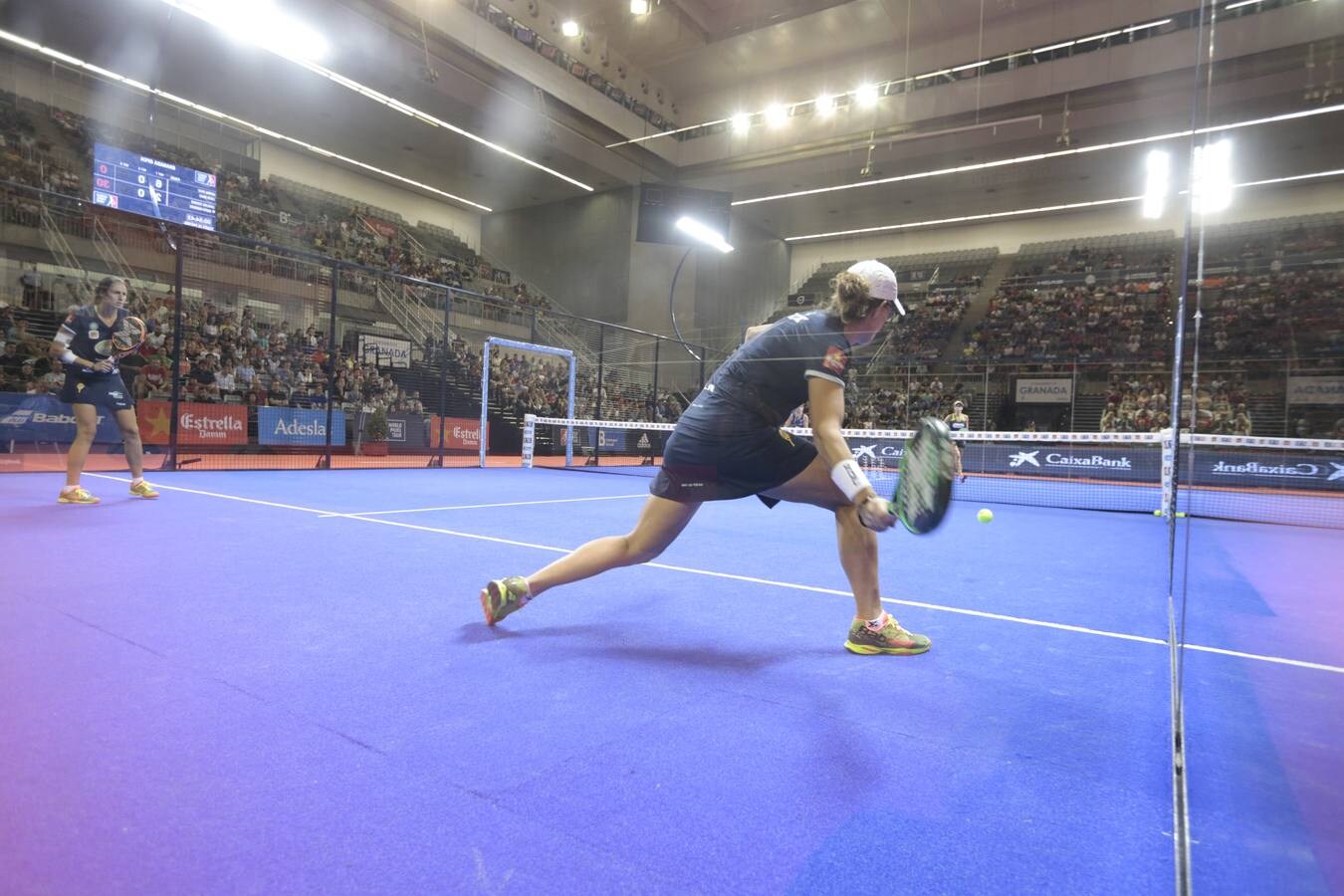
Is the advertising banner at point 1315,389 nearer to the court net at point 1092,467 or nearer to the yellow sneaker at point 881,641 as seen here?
the court net at point 1092,467

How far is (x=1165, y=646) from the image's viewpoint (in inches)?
111

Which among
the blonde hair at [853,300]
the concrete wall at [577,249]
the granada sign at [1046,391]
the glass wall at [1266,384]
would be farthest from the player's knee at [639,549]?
the concrete wall at [577,249]

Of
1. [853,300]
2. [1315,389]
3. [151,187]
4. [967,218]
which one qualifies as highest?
[967,218]

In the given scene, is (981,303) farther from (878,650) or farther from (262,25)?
(878,650)

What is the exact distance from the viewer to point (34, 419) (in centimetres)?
1003

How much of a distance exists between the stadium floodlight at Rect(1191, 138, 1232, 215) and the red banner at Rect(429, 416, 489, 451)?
43.0 feet

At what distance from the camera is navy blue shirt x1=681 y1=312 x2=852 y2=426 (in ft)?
8.45

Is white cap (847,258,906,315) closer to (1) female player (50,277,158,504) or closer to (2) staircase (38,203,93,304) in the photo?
(1) female player (50,277,158,504)

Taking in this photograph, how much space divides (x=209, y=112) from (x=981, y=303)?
22.0m

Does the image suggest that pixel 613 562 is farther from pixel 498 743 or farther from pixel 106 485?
pixel 106 485

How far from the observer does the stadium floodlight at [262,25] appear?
13672 mm

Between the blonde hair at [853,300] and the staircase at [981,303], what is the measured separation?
52.5 ft

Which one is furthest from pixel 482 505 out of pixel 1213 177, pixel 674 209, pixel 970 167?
pixel 970 167

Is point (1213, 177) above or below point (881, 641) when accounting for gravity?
above
